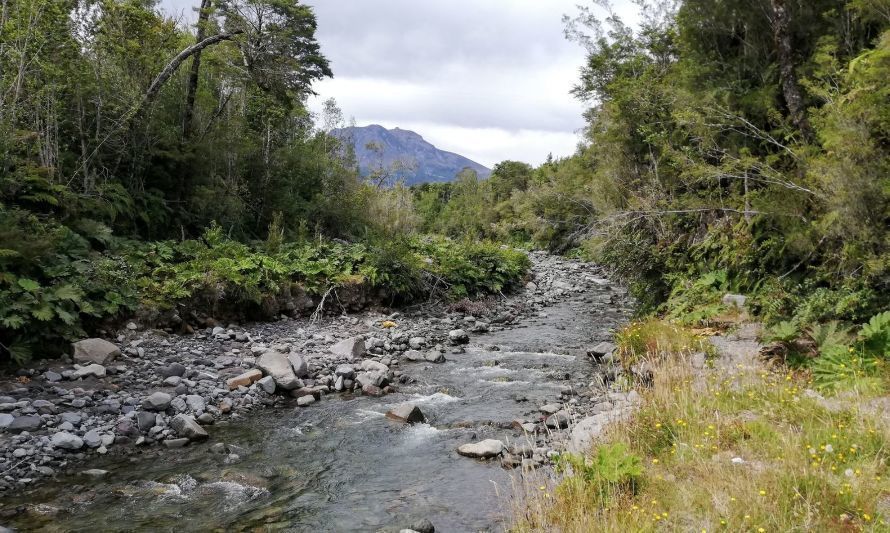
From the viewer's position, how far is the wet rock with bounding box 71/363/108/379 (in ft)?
25.2

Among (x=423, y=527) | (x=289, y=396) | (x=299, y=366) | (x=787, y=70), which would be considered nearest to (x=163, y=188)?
(x=299, y=366)

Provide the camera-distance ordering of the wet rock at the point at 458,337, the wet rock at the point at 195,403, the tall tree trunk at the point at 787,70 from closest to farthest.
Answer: the wet rock at the point at 195,403 → the tall tree trunk at the point at 787,70 → the wet rock at the point at 458,337

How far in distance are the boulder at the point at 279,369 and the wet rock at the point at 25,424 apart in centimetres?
314

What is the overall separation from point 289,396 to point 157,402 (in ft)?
6.51

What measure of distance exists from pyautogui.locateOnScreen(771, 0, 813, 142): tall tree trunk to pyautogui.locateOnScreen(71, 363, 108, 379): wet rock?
11.9 m

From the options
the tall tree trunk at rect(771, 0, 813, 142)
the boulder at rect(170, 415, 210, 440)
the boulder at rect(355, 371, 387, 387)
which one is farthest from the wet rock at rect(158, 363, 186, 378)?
the tall tree trunk at rect(771, 0, 813, 142)

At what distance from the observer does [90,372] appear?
7.84 metres

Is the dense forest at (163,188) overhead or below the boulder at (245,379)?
overhead

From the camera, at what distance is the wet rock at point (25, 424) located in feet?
20.2

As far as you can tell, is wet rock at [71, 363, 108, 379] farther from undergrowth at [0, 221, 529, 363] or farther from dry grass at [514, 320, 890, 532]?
dry grass at [514, 320, 890, 532]

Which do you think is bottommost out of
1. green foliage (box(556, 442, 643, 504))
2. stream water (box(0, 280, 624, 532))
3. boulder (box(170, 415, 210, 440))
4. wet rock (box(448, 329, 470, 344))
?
stream water (box(0, 280, 624, 532))

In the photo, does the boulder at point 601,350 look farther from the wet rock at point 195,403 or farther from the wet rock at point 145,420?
the wet rock at point 145,420

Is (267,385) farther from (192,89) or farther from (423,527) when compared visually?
(192,89)

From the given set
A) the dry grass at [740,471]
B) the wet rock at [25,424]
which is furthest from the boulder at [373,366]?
the dry grass at [740,471]
